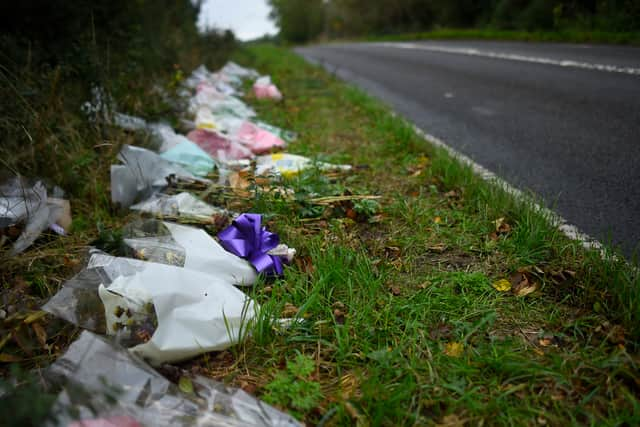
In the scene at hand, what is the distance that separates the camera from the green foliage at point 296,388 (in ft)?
4.43

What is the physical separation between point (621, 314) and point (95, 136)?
342 centimetres

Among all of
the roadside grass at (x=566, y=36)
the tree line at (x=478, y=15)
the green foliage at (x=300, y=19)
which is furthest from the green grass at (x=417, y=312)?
the green foliage at (x=300, y=19)

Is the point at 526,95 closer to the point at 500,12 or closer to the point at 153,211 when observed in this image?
the point at 153,211

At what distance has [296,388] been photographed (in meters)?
1.39

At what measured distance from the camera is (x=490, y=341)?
1.58 m

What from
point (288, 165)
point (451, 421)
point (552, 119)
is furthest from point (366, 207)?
point (552, 119)

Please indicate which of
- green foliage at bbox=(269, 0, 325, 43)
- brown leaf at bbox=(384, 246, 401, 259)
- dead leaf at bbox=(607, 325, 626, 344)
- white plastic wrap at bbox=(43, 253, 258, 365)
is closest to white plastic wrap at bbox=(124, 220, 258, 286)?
white plastic wrap at bbox=(43, 253, 258, 365)

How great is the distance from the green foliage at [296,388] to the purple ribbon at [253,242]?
59cm

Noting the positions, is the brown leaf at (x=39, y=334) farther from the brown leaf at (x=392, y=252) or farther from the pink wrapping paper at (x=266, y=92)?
the pink wrapping paper at (x=266, y=92)

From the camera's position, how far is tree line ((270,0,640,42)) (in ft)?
35.5

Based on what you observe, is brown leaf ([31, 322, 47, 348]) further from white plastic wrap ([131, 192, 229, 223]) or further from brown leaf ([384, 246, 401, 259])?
brown leaf ([384, 246, 401, 259])

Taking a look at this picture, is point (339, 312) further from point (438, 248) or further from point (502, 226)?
point (502, 226)

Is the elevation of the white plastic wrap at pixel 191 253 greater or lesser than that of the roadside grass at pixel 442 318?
greater

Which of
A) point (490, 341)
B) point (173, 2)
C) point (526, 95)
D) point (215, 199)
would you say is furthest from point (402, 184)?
point (173, 2)
